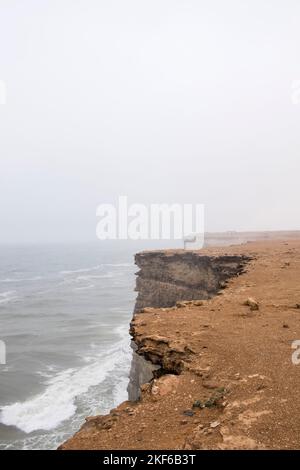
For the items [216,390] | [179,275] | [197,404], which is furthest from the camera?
[179,275]

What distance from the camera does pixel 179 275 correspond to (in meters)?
26.7

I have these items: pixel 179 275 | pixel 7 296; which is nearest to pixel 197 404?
pixel 179 275

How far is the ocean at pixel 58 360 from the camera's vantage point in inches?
864

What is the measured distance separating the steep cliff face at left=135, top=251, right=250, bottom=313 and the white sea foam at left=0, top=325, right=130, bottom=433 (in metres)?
6.16

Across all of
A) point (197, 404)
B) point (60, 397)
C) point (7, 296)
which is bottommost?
point (60, 397)

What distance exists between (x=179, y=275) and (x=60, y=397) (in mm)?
11154

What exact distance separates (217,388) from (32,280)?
79.5 m

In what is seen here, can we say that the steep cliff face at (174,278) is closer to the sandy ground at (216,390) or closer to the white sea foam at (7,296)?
the sandy ground at (216,390)

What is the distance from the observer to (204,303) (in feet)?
39.4

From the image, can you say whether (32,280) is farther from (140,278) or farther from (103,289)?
(140,278)

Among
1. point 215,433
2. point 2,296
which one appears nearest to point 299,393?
point 215,433

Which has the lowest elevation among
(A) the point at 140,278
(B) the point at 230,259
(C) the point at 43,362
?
(C) the point at 43,362

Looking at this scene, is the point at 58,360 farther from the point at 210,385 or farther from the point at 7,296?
the point at 7,296

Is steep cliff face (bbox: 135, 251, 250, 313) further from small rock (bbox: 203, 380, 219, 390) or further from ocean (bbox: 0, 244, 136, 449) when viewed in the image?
small rock (bbox: 203, 380, 219, 390)
